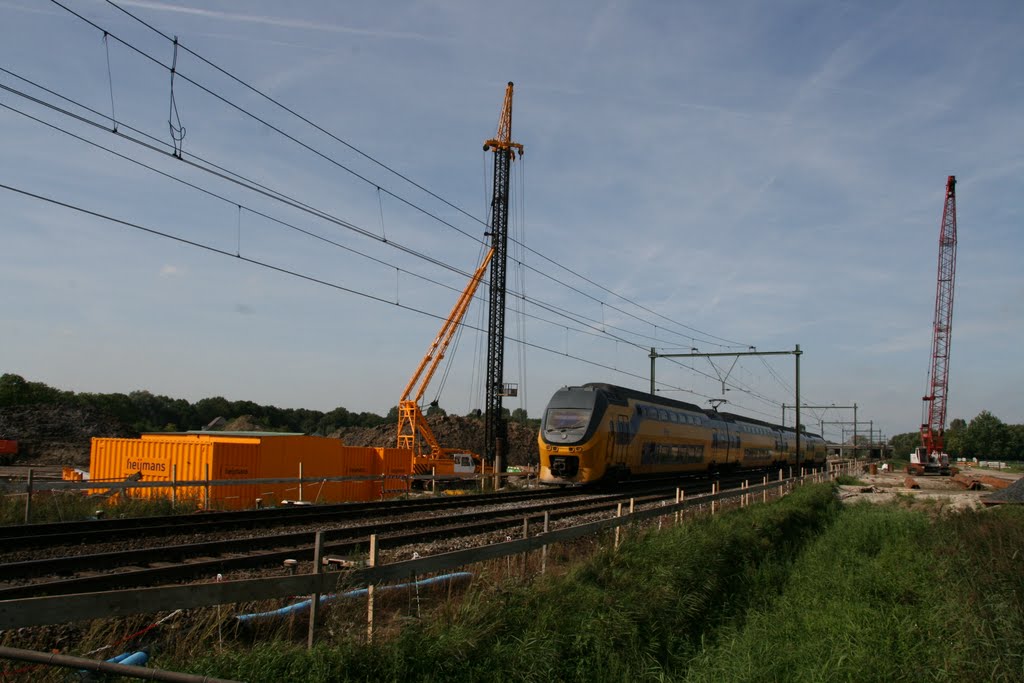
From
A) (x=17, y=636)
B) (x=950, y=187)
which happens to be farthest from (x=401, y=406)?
(x=950, y=187)

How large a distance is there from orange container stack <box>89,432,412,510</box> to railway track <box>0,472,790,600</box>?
15.9 feet

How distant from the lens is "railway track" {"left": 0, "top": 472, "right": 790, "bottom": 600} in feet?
27.0

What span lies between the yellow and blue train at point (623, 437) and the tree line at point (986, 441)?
12896 centimetres

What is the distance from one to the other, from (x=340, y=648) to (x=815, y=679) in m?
5.85

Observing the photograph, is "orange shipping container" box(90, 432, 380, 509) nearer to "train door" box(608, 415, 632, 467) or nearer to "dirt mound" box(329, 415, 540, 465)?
Result: "train door" box(608, 415, 632, 467)

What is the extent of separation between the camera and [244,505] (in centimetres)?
2212

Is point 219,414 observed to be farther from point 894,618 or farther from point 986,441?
point 986,441

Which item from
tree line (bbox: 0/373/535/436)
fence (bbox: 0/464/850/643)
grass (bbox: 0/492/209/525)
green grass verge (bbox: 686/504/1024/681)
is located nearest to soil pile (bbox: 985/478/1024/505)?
green grass verge (bbox: 686/504/1024/681)

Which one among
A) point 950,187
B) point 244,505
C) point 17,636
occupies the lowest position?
point 244,505

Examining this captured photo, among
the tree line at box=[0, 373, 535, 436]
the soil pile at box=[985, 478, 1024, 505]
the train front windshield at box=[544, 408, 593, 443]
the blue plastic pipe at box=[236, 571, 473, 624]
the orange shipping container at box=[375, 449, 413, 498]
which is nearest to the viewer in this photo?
the blue plastic pipe at box=[236, 571, 473, 624]

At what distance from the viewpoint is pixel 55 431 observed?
54.6m

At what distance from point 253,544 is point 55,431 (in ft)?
173

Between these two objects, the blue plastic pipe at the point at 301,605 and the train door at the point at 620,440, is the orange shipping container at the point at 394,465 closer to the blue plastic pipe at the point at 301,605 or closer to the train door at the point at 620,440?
the train door at the point at 620,440

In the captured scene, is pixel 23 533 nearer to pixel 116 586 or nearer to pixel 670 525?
pixel 116 586
